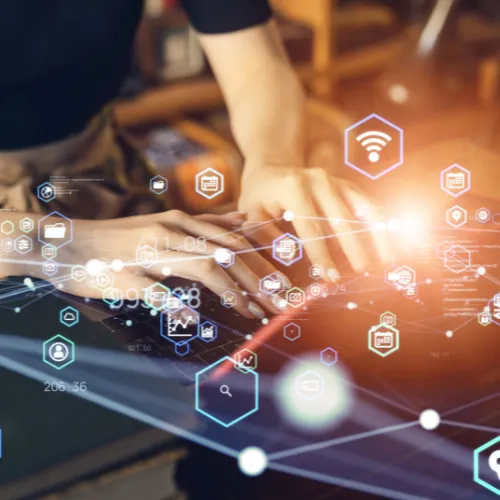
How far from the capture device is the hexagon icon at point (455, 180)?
0.73 metres

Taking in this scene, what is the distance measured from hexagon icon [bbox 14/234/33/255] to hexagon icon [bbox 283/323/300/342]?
0.98 ft

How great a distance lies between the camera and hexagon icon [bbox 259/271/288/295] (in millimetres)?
708

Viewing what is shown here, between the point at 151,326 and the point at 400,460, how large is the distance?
305 millimetres

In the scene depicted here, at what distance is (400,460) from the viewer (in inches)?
26.6

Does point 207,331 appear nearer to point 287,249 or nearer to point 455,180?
point 287,249

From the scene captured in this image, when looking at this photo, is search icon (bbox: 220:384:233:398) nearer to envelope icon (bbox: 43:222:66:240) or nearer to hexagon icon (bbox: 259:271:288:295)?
hexagon icon (bbox: 259:271:288:295)

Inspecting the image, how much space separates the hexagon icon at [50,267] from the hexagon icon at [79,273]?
0.02 meters

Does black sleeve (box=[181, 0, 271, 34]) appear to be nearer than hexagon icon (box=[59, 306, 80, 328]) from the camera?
No

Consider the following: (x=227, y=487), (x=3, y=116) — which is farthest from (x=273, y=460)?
(x=3, y=116)

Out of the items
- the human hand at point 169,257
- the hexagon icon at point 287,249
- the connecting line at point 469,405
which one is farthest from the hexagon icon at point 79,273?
the connecting line at point 469,405

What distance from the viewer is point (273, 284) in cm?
71

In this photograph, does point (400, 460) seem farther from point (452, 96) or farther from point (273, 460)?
point (452, 96)

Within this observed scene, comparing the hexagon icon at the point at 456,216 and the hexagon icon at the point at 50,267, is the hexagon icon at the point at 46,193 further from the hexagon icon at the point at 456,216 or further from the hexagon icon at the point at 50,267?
the hexagon icon at the point at 456,216

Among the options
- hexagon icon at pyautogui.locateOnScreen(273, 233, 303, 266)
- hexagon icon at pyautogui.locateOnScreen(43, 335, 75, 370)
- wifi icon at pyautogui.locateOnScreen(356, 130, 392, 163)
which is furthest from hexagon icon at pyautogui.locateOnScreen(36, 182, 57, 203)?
wifi icon at pyautogui.locateOnScreen(356, 130, 392, 163)
